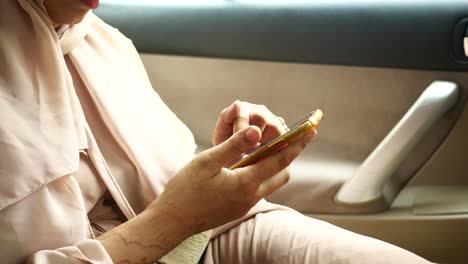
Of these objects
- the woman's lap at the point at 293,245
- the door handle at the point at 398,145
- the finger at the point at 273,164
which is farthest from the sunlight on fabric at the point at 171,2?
the finger at the point at 273,164

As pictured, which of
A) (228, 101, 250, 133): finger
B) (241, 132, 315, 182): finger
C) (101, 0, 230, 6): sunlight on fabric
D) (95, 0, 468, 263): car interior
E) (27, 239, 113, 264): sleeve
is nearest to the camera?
(27, 239, 113, 264): sleeve

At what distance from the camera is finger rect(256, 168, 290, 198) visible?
1.23 meters

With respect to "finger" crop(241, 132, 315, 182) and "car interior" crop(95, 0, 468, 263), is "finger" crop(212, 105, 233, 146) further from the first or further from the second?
"car interior" crop(95, 0, 468, 263)

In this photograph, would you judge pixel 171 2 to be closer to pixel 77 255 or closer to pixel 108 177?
pixel 108 177

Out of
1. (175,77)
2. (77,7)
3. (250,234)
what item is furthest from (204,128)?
(77,7)

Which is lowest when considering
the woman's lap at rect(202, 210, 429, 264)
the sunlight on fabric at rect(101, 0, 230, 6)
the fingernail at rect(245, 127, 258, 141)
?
the woman's lap at rect(202, 210, 429, 264)

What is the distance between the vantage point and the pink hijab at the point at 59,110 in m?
1.12

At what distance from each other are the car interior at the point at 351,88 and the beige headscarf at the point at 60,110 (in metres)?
0.59

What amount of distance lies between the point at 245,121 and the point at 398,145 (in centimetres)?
62

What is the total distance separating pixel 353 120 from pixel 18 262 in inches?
43.7

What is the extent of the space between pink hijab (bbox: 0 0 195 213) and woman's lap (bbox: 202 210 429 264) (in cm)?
16

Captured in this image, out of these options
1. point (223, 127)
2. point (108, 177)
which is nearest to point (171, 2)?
point (223, 127)

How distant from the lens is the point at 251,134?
116 centimetres

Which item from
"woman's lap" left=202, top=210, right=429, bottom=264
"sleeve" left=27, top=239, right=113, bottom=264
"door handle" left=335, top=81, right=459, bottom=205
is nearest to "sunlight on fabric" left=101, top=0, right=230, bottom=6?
"door handle" left=335, top=81, right=459, bottom=205
